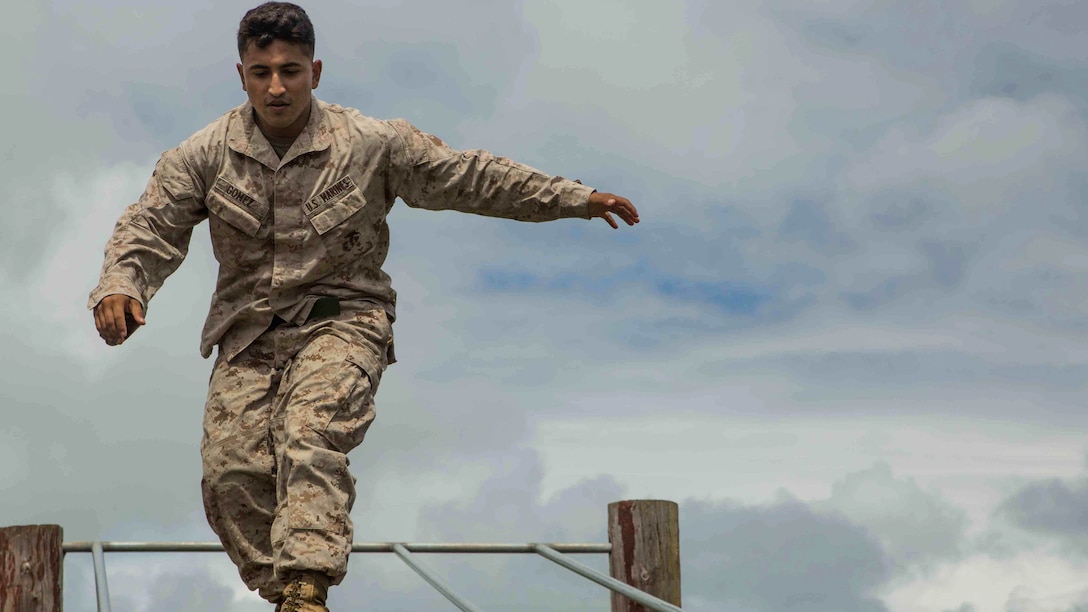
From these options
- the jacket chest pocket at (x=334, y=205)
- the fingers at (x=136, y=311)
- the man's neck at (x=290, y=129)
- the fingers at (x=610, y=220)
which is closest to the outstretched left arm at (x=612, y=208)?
the fingers at (x=610, y=220)

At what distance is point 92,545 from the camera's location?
665 cm

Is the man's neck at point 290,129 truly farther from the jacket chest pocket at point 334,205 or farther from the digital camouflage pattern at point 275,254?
the jacket chest pocket at point 334,205

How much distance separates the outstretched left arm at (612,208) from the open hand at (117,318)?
1.91m

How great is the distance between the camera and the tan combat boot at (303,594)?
5.23m

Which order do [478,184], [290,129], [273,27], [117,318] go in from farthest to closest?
1. [478,184]
2. [290,129]
3. [273,27]
4. [117,318]

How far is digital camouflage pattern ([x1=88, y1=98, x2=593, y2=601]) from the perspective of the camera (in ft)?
19.4

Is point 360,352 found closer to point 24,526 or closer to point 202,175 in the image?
point 202,175

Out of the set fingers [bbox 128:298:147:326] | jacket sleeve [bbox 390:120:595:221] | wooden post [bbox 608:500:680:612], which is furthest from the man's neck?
wooden post [bbox 608:500:680:612]

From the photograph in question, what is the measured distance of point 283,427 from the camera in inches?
225

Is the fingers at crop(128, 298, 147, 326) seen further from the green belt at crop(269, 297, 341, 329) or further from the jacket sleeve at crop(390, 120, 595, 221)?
the jacket sleeve at crop(390, 120, 595, 221)

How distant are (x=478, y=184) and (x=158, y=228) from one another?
1336mm

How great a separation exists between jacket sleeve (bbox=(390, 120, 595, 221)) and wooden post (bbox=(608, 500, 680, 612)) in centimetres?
144

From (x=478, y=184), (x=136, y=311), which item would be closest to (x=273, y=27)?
(x=478, y=184)

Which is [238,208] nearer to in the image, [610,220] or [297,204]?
[297,204]
